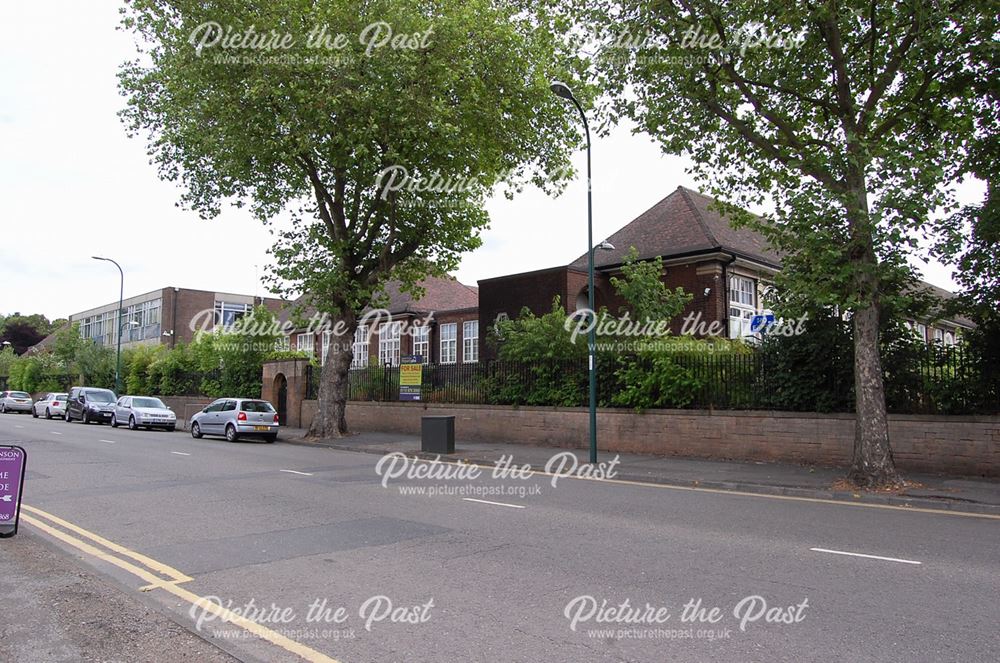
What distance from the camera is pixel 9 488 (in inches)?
302

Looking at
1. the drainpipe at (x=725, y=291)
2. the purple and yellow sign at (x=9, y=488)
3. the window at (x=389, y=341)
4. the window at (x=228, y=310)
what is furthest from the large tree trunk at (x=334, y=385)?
the window at (x=228, y=310)

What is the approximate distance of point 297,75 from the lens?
19484mm

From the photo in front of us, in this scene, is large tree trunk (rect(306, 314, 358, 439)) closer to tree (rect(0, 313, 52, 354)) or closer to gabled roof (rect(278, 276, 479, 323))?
gabled roof (rect(278, 276, 479, 323))

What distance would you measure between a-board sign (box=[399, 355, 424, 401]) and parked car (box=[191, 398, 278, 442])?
447cm

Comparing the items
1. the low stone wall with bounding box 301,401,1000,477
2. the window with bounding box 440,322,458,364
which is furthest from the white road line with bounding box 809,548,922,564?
the window with bounding box 440,322,458,364

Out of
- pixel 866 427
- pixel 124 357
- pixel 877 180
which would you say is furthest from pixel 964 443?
pixel 124 357

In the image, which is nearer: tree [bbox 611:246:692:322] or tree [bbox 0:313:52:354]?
tree [bbox 611:246:692:322]

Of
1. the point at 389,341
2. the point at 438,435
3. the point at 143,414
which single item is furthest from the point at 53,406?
the point at 438,435

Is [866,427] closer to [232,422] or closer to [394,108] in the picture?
[394,108]

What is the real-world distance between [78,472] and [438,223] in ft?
44.1

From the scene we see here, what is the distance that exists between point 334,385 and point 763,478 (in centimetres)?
1495

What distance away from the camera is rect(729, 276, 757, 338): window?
2903cm

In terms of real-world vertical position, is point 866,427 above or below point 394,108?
below

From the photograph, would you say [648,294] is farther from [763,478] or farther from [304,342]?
[304,342]
